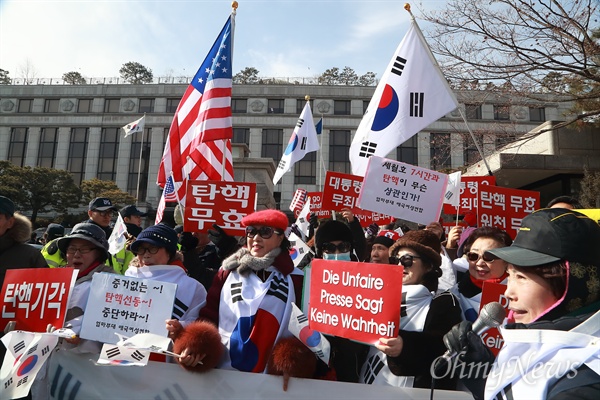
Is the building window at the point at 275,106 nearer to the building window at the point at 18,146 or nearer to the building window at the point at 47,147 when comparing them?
the building window at the point at 47,147

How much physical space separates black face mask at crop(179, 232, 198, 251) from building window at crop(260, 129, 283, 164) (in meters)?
39.0

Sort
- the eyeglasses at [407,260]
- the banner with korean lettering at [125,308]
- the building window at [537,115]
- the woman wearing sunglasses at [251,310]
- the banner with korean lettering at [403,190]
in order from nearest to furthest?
the woman wearing sunglasses at [251,310]
the banner with korean lettering at [125,308]
the eyeglasses at [407,260]
the banner with korean lettering at [403,190]
the building window at [537,115]

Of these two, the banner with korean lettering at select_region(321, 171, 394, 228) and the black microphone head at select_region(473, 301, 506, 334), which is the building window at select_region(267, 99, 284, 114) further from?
the black microphone head at select_region(473, 301, 506, 334)

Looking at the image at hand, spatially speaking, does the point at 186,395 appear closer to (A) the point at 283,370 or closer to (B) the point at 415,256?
(A) the point at 283,370

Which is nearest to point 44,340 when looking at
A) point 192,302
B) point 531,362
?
point 192,302

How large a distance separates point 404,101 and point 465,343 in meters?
4.35

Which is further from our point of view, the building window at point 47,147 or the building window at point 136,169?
the building window at point 47,147

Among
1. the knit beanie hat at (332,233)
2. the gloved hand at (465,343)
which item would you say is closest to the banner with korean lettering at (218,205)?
the knit beanie hat at (332,233)

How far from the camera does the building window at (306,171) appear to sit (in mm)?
42062

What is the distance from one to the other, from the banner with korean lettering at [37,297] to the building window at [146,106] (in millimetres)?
44765

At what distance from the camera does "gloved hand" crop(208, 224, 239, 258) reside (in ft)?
14.7

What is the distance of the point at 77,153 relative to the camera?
4478 cm

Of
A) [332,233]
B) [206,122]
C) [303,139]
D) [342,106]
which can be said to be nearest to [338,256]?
[332,233]

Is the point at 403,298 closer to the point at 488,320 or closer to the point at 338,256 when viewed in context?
the point at 488,320
